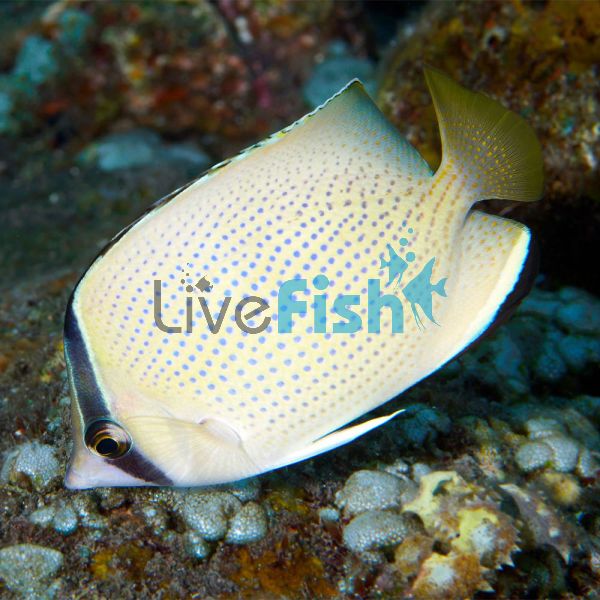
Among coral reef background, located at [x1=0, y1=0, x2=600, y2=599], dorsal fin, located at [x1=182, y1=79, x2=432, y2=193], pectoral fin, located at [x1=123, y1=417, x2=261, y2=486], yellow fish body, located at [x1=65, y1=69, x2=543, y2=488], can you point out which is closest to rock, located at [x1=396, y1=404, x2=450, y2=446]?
coral reef background, located at [x1=0, y1=0, x2=600, y2=599]

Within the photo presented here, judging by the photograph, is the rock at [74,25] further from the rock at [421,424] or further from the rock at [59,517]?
the rock at [421,424]

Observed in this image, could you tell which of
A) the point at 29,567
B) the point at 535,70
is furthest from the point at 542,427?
the point at 535,70

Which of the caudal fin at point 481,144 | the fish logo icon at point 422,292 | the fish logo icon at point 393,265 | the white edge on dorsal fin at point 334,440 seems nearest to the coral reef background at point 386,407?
the white edge on dorsal fin at point 334,440

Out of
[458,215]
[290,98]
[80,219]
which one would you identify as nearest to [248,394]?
[458,215]

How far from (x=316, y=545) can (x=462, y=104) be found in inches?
67.5

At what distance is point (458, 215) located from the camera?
1.96 metres

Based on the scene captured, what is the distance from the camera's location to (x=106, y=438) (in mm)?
1824

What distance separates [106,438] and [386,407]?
1.31 m

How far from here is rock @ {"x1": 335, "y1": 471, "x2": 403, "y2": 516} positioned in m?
2.18

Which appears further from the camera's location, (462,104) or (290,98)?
(290,98)

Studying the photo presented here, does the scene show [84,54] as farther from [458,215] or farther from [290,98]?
[458,215]

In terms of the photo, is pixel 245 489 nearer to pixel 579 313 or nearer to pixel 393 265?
pixel 393 265

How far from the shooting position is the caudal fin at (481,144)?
77.6 inches

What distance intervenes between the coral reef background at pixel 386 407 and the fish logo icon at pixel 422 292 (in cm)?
75
